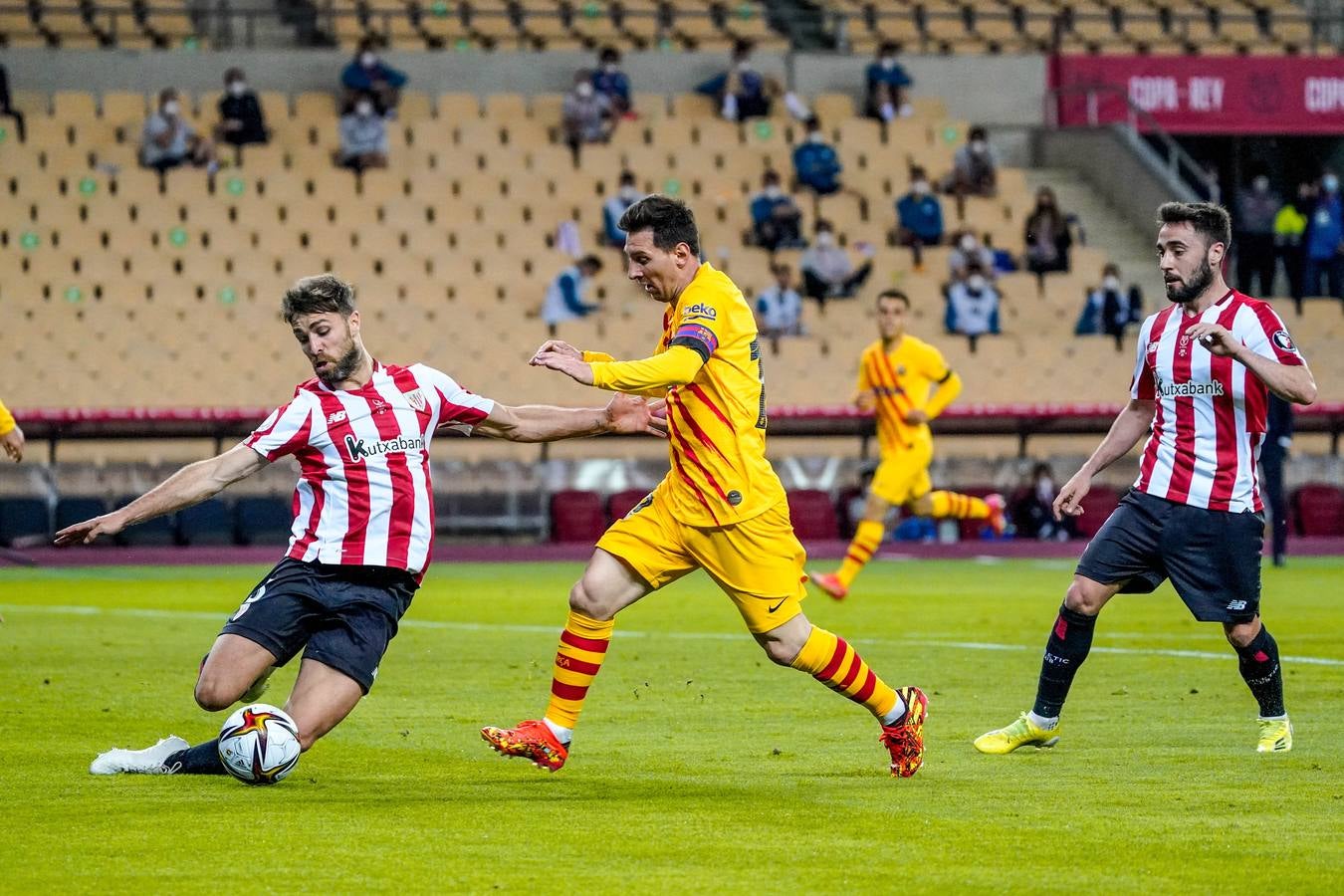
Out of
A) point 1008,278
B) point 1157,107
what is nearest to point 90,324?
point 1008,278

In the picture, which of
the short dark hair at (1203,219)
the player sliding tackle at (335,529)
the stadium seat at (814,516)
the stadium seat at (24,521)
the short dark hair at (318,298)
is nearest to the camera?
the short dark hair at (318,298)

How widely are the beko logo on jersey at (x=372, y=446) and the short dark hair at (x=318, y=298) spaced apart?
457 millimetres

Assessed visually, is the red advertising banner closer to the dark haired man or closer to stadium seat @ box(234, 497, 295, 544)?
stadium seat @ box(234, 497, 295, 544)

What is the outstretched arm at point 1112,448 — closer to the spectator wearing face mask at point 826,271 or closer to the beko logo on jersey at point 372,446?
the beko logo on jersey at point 372,446

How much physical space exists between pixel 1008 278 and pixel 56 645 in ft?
57.3

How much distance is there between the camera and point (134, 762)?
297 inches

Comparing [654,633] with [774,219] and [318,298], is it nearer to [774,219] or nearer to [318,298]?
[318,298]

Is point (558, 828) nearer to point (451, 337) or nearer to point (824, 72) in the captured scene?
point (451, 337)

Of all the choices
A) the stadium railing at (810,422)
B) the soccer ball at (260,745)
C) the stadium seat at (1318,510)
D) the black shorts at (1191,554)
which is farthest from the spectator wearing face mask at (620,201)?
the soccer ball at (260,745)

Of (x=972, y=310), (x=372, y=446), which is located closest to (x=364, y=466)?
(x=372, y=446)

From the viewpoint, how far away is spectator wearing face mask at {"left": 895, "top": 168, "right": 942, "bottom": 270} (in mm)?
27859

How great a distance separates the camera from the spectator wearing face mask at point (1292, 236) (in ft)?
98.6

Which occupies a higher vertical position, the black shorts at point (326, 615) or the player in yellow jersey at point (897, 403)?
the black shorts at point (326, 615)

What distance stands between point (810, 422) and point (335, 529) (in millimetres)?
16668
